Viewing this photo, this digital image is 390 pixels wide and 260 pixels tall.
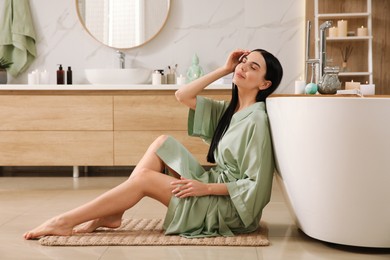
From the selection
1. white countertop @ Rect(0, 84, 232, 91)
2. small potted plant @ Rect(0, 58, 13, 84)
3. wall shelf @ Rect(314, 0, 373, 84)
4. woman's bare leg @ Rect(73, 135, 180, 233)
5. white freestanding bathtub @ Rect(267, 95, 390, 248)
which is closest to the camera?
white freestanding bathtub @ Rect(267, 95, 390, 248)

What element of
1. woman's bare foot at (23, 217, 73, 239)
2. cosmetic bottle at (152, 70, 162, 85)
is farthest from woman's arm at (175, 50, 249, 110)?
cosmetic bottle at (152, 70, 162, 85)

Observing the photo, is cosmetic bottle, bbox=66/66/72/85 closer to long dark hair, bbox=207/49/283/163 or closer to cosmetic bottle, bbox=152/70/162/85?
cosmetic bottle, bbox=152/70/162/85

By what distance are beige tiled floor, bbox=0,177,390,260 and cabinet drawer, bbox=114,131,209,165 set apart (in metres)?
0.54

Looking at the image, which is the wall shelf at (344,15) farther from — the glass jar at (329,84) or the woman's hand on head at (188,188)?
the woman's hand on head at (188,188)

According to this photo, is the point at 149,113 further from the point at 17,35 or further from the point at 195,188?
the point at 195,188


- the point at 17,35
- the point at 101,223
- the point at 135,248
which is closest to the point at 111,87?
the point at 17,35

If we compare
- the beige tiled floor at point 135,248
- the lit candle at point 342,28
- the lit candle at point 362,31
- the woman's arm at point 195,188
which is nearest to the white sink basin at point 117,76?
the beige tiled floor at point 135,248

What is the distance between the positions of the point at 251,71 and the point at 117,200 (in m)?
0.77

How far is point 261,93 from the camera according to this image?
7.84 feet

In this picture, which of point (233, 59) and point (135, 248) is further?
point (233, 59)

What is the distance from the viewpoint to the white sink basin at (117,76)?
416 centimetres

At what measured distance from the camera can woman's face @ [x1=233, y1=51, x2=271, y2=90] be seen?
2324 millimetres

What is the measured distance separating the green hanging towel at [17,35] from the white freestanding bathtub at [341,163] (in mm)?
2980

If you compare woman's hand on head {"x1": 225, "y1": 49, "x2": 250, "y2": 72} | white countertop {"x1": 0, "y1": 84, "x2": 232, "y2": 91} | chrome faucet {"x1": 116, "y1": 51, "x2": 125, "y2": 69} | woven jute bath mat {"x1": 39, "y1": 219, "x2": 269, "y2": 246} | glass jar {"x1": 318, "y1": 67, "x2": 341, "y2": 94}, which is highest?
chrome faucet {"x1": 116, "y1": 51, "x2": 125, "y2": 69}
